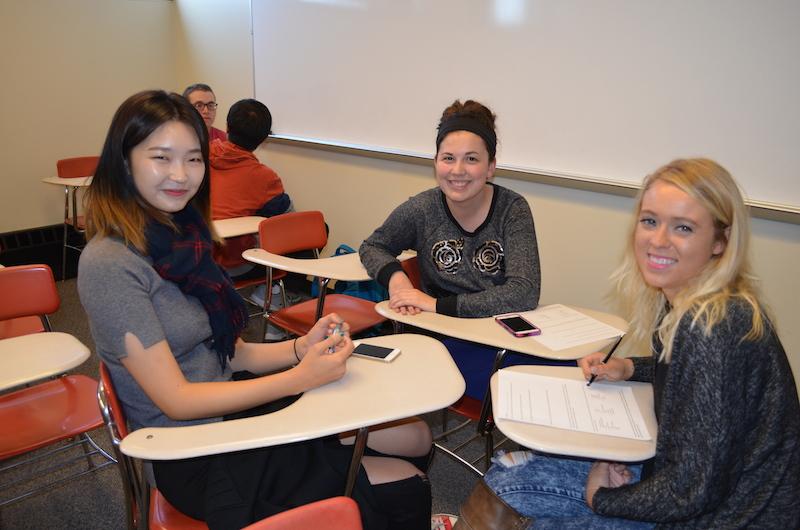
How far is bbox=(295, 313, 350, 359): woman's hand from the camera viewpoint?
149 centimetres

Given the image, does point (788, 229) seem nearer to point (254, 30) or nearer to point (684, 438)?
point (684, 438)

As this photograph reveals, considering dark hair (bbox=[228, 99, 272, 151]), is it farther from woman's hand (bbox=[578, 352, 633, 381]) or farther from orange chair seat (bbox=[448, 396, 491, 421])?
woman's hand (bbox=[578, 352, 633, 381])

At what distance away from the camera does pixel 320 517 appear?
861 millimetres

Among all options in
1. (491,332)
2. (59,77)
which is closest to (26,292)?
(491,332)

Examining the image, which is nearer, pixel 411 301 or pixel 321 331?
pixel 321 331

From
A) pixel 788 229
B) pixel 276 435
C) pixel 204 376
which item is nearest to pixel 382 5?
pixel 788 229

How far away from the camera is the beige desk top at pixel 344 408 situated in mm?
1095

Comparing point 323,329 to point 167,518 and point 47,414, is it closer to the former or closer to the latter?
point 167,518

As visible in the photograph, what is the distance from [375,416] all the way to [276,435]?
214 mm

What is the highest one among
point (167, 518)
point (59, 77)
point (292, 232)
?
point (59, 77)

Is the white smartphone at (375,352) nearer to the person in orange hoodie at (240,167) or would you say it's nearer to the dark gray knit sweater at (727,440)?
the dark gray knit sweater at (727,440)

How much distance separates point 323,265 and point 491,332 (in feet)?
2.77

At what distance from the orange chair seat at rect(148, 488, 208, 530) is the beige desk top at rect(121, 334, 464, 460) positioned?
0.87 ft

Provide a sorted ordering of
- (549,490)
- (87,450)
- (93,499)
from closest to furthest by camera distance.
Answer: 1. (549,490)
2. (93,499)
3. (87,450)
